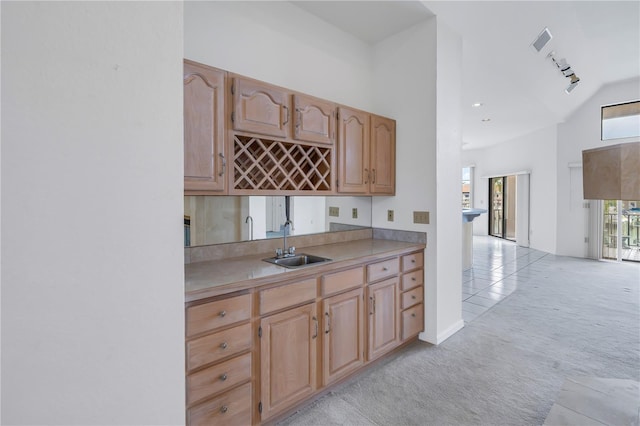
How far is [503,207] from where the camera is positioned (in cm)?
966

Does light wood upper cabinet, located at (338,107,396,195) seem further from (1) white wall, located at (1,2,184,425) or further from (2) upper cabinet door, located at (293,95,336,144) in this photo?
(1) white wall, located at (1,2,184,425)

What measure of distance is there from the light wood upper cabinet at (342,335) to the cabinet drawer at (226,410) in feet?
1.88

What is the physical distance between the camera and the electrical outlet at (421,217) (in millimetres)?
2885

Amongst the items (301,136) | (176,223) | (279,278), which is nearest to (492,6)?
(301,136)

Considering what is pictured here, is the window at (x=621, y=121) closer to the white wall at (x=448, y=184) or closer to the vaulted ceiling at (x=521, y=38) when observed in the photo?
the vaulted ceiling at (x=521, y=38)

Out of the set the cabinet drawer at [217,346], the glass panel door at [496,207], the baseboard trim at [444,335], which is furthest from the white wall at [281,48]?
the glass panel door at [496,207]

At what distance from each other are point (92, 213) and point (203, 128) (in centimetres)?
91

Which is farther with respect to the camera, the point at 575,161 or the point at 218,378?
the point at 575,161

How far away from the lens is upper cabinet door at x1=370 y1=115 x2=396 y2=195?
289 cm

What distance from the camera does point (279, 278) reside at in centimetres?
178

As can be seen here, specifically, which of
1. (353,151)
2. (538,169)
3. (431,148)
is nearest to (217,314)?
(353,151)

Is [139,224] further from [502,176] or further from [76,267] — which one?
[502,176]

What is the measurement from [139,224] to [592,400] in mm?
1820

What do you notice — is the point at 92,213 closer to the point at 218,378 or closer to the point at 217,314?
the point at 217,314
